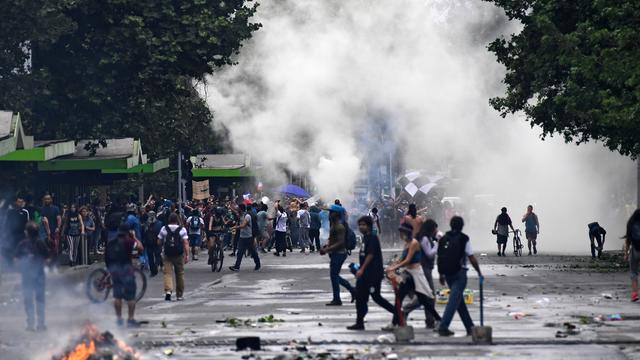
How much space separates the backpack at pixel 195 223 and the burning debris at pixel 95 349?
23.2 meters

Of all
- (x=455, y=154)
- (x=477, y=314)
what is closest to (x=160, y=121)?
(x=477, y=314)

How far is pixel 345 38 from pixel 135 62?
1405 inches

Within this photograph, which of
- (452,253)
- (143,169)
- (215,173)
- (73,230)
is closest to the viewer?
(452,253)

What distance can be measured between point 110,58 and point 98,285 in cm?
1638

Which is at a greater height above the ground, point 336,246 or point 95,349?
point 336,246

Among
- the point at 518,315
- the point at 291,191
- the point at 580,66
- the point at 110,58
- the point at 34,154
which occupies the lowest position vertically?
the point at 518,315

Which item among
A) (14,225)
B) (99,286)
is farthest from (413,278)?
(14,225)

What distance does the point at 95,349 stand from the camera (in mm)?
14992

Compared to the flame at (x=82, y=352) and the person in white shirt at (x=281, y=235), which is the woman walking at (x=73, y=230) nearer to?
the person in white shirt at (x=281, y=235)

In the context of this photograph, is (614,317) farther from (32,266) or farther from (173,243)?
(173,243)

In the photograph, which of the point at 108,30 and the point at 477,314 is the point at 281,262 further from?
the point at 477,314

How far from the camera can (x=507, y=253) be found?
48.2m

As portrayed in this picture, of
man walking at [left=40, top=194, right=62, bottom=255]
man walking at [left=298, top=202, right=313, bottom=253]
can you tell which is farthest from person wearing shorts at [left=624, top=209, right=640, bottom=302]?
man walking at [left=298, top=202, right=313, bottom=253]

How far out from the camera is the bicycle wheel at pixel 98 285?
25.6 metres
